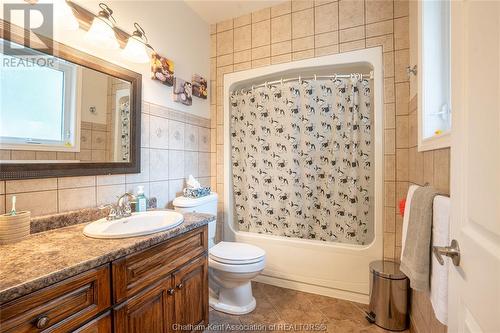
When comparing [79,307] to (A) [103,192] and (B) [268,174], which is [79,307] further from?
(B) [268,174]

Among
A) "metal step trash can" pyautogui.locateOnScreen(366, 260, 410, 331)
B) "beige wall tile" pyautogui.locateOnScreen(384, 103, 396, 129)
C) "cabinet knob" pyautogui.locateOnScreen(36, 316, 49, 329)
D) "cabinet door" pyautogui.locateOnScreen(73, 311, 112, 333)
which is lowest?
"metal step trash can" pyautogui.locateOnScreen(366, 260, 410, 331)

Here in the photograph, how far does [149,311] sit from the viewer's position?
1.10 metres

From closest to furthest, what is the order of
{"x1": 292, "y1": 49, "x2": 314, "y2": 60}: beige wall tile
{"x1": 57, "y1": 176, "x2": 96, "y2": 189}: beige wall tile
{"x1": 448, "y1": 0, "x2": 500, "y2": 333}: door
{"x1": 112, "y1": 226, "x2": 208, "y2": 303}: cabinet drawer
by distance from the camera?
{"x1": 448, "y1": 0, "x2": 500, "y2": 333}: door
{"x1": 112, "y1": 226, "x2": 208, "y2": 303}: cabinet drawer
{"x1": 57, "y1": 176, "x2": 96, "y2": 189}: beige wall tile
{"x1": 292, "y1": 49, "x2": 314, "y2": 60}: beige wall tile

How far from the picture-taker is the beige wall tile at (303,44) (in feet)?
7.04

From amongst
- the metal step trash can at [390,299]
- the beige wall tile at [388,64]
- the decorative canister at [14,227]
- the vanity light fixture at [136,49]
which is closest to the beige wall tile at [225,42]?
the vanity light fixture at [136,49]

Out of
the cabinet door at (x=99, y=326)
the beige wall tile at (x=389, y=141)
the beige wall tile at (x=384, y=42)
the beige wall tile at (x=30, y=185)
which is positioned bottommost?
the cabinet door at (x=99, y=326)

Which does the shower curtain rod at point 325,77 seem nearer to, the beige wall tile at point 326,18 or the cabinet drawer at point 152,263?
the beige wall tile at point 326,18

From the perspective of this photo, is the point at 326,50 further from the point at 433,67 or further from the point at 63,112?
the point at 63,112

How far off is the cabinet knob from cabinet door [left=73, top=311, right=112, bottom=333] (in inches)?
4.3

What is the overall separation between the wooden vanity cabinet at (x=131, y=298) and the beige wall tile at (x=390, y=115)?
1.61 m

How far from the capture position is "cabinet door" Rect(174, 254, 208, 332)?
1278mm

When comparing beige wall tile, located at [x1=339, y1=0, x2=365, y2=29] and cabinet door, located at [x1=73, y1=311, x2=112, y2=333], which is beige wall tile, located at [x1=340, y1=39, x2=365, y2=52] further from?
cabinet door, located at [x1=73, y1=311, x2=112, y2=333]

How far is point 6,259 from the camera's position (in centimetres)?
83

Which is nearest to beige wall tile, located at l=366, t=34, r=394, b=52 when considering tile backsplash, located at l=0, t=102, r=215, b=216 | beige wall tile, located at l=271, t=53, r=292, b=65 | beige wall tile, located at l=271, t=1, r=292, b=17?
beige wall tile, located at l=271, t=53, r=292, b=65
